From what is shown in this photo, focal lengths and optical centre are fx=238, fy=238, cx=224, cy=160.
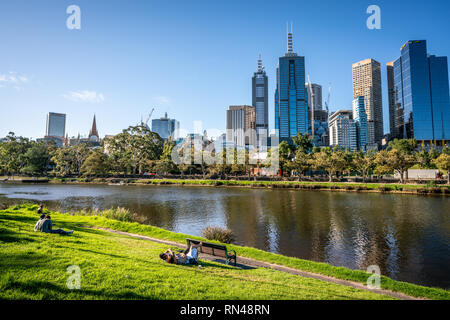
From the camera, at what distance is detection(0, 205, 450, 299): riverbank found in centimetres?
560

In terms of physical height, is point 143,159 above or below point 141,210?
above

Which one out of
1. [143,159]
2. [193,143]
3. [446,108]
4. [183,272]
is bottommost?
[183,272]

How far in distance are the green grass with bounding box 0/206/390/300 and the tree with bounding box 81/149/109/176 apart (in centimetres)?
8619

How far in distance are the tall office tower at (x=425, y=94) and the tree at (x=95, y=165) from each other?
19603cm

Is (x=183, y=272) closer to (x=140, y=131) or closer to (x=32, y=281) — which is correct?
(x=32, y=281)

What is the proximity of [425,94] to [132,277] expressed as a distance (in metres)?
229

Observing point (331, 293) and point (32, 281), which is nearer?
point (32, 281)

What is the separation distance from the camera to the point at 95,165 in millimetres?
86500

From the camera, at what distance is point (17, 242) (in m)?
8.51

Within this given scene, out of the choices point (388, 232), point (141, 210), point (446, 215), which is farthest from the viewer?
point (141, 210)

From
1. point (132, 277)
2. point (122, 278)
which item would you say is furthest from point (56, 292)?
point (132, 277)

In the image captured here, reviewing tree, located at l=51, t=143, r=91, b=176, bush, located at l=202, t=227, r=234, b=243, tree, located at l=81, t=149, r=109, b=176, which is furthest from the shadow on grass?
tree, located at l=51, t=143, r=91, b=176
